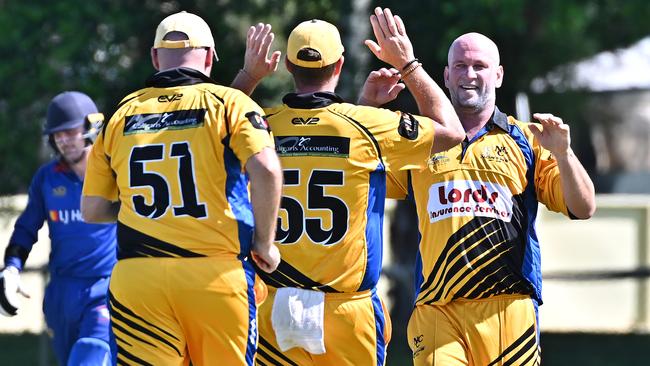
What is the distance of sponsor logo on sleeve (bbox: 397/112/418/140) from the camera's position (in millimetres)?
5996

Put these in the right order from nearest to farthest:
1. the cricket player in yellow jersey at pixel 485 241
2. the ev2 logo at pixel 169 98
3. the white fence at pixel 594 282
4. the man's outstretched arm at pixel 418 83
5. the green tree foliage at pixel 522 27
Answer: the ev2 logo at pixel 169 98
the man's outstretched arm at pixel 418 83
the cricket player in yellow jersey at pixel 485 241
the green tree foliage at pixel 522 27
the white fence at pixel 594 282

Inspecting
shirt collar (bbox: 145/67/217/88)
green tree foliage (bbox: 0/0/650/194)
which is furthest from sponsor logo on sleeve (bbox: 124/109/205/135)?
green tree foliage (bbox: 0/0/650/194)

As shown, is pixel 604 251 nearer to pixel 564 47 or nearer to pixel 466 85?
pixel 564 47

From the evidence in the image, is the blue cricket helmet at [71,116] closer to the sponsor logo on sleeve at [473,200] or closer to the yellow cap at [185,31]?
the yellow cap at [185,31]

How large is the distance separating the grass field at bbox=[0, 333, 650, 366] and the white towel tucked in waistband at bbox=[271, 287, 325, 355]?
7.33 metres

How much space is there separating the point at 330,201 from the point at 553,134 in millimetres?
1150

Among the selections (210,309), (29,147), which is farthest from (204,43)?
(29,147)

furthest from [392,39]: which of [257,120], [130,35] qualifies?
[130,35]

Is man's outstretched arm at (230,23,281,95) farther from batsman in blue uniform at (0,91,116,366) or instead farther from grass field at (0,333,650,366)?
grass field at (0,333,650,366)

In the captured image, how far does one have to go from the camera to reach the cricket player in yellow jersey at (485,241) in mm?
6402

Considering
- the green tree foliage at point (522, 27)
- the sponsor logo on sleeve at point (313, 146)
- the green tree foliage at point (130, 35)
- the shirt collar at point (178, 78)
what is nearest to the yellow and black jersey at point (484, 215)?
the sponsor logo on sleeve at point (313, 146)

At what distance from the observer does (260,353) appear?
20.2 feet

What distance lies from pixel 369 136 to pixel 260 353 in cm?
118

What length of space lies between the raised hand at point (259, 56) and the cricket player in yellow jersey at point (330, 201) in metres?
0.17
